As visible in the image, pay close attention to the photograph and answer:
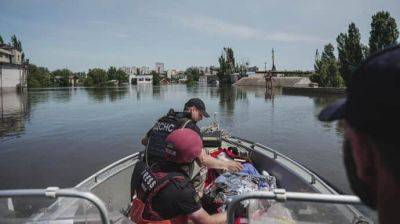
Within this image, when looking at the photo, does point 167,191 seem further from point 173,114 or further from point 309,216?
point 173,114

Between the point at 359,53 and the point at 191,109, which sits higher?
the point at 359,53

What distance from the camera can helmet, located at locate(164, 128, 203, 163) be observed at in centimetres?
345

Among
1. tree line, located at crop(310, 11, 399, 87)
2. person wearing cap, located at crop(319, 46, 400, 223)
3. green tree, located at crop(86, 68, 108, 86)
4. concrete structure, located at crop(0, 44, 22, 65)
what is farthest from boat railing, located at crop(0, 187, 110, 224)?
green tree, located at crop(86, 68, 108, 86)

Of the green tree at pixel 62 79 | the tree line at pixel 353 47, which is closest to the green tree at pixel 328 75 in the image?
the tree line at pixel 353 47

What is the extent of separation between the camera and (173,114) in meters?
5.55

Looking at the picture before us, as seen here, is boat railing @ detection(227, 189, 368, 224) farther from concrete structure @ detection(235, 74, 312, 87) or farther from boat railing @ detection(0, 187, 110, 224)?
concrete structure @ detection(235, 74, 312, 87)

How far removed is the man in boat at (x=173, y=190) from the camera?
3.42m

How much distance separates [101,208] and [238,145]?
652cm

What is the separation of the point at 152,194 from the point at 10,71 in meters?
73.8

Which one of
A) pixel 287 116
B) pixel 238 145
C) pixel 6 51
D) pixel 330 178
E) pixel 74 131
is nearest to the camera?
pixel 238 145

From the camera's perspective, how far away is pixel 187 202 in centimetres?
344

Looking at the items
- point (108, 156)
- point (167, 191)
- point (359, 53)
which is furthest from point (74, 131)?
point (359, 53)

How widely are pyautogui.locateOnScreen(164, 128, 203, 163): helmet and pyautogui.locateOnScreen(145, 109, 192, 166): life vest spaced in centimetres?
84

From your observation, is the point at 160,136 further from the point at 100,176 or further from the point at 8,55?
the point at 8,55
